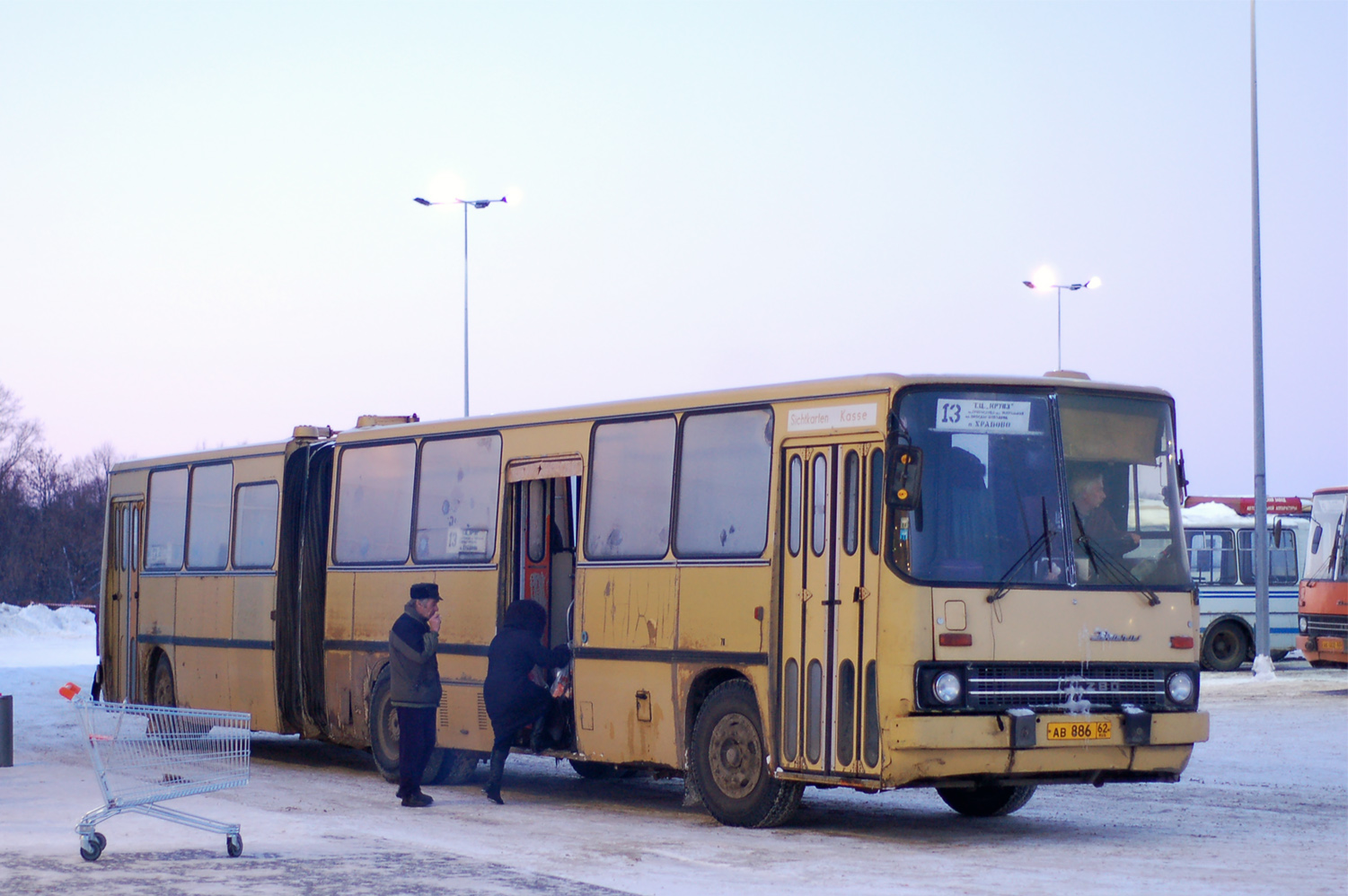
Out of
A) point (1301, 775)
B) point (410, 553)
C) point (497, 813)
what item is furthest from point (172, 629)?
point (1301, 775)

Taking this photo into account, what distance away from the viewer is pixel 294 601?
17516 mm

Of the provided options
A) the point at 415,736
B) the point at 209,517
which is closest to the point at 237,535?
the point at 209,517

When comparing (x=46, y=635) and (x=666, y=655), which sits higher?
(x=666, y=655)

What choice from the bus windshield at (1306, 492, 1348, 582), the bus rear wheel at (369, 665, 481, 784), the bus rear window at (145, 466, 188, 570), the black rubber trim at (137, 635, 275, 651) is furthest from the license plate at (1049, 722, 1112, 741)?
the bus windshield at (1306, 492, 1348, 582)

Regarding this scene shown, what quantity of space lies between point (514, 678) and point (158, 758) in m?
3.79

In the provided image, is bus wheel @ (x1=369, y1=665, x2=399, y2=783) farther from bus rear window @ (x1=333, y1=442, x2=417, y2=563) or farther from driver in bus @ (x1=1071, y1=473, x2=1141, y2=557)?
driver in bus @ (x1=1071, y1=473, x2=1141, y2=557)

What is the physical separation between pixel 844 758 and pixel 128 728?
4288 millimetres

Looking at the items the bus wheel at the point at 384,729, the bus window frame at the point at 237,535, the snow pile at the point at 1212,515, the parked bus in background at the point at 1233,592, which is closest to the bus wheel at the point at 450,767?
the bus wheel at the point at 384,729

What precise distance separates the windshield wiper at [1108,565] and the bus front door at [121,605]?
40.7 ft

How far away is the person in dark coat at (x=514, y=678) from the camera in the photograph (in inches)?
540

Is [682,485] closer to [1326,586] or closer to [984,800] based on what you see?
[984,800]

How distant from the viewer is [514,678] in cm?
1371

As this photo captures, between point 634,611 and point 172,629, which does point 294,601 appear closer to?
point 172,629

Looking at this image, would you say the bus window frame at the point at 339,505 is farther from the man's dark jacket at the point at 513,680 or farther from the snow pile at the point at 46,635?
the snow pile at the point at 46,635
